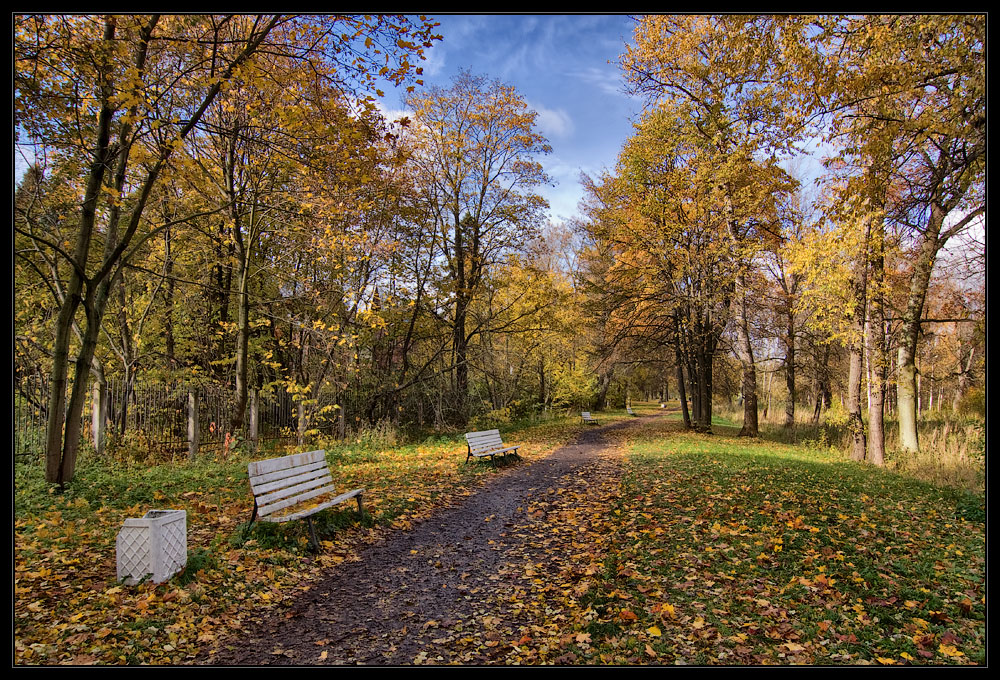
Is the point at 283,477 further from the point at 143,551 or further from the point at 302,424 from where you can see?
the point at 302,424

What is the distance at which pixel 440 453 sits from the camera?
11.8 meters

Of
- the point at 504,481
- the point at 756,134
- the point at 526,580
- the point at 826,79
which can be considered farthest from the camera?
the point at 504,481

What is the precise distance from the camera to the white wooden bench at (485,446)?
10.2 m

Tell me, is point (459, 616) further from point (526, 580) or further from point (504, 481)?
point (504, 481)

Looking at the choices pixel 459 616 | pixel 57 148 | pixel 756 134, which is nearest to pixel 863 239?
pixel 756 134

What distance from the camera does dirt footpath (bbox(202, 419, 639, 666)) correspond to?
3.26m

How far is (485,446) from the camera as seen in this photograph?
10.7 m

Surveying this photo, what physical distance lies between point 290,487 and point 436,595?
2509 millimetres

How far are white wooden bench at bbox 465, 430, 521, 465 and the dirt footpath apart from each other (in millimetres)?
2844

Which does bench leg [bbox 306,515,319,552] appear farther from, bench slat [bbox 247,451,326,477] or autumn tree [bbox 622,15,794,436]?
autumn tree [bbox 622,15,794,436]

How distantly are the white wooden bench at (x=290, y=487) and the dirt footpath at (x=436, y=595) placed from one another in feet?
2.48

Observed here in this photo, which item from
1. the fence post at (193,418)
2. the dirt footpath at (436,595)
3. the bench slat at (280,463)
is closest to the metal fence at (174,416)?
the fence post at (193,418)

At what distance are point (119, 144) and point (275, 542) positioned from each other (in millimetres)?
5279

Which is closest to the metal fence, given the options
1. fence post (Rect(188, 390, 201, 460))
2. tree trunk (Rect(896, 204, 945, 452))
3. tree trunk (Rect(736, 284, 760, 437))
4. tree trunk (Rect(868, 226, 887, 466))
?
fence post (Rect(188, 390, 201, 460))
